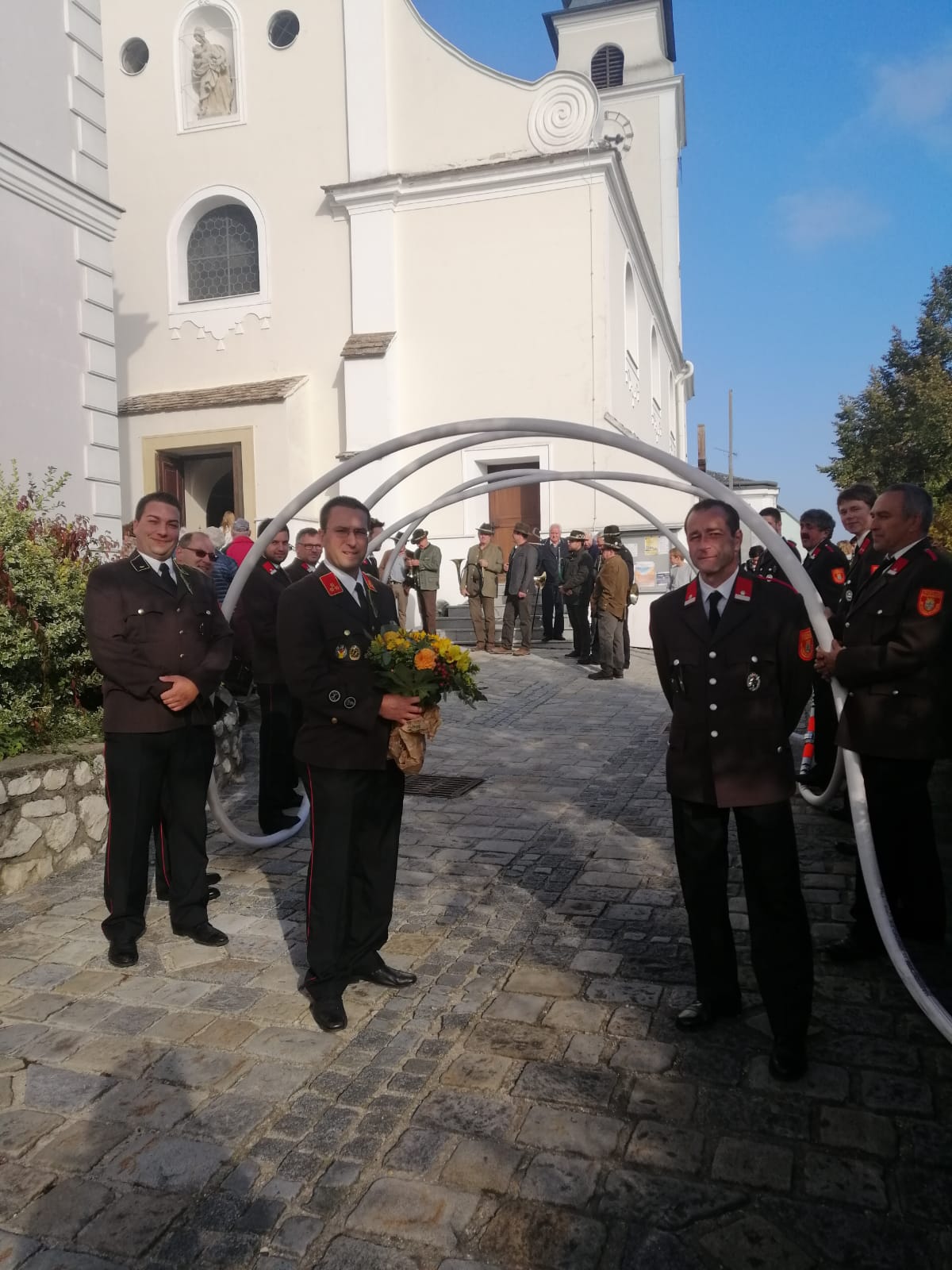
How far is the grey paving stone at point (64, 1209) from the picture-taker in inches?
108

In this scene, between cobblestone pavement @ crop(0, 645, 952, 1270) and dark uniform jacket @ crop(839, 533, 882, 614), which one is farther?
dark uniform jacket @ crop(839, 533, 882, 614)

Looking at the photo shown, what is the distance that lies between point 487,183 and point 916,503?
56.8 feet

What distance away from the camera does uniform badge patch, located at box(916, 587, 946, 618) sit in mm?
4191

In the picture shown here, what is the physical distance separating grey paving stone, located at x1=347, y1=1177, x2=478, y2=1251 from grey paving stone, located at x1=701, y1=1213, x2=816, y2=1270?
2.23ft

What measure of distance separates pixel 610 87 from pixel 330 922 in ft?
110

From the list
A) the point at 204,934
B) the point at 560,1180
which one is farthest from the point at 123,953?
the point at 560,1180

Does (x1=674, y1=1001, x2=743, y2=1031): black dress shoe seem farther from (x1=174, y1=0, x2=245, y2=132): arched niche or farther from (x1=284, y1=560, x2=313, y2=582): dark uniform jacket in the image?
(x1=174, y1=0, x2=245, y2=132): arched niche

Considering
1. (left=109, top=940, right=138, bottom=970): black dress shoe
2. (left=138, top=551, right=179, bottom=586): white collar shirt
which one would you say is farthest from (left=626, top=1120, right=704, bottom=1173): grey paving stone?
(left=138, top=551, right=179, bottom=586): white collar shirt

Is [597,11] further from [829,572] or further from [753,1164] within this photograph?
[753,1164]

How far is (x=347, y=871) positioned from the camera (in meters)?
4.05

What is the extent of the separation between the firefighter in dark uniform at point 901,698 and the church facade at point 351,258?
14.3m

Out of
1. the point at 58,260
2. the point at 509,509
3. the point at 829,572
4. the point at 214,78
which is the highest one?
the point at 214,78

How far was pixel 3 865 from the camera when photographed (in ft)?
18.3

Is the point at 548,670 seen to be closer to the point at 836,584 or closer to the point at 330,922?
the point at 836,584
